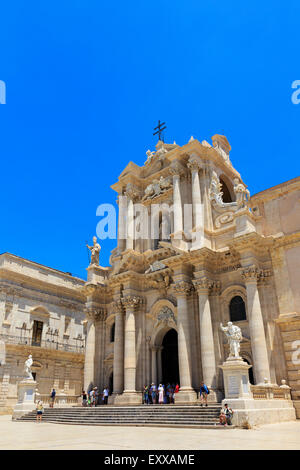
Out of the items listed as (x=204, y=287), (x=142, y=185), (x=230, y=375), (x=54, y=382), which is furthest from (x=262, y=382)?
(x=54, y=382)

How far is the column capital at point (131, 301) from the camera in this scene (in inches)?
→ 997

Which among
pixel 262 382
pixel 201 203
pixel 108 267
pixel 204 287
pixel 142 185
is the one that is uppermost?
pixel 142 185

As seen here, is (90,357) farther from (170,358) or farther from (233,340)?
(233,340)

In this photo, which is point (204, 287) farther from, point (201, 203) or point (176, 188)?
point (176, 188)

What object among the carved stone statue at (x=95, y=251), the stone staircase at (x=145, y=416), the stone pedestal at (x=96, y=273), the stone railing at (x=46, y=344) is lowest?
the stone staircase at (x=145, y=416)

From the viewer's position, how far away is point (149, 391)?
2314cm

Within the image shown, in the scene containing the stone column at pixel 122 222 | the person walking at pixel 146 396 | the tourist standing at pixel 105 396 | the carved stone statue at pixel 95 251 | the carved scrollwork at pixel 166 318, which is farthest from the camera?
the carved stone statue at pixel 95 251

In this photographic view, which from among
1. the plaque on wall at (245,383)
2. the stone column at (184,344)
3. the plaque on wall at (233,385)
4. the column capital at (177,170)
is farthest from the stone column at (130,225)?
the plaque on wall at (245,383)

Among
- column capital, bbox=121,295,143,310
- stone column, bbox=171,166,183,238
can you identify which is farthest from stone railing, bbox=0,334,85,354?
stone column, bbox=171,166,183,238

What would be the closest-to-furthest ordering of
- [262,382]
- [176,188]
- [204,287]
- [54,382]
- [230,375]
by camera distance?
[230,375] < [262,382] < [204,287] < [176,188] < [54,382]

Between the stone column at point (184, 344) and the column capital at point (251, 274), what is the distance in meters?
3.68

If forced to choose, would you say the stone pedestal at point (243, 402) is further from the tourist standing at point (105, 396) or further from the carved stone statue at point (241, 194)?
the tourist standing at point (105, 396)

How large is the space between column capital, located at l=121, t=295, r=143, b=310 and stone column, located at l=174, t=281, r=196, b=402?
374cm
